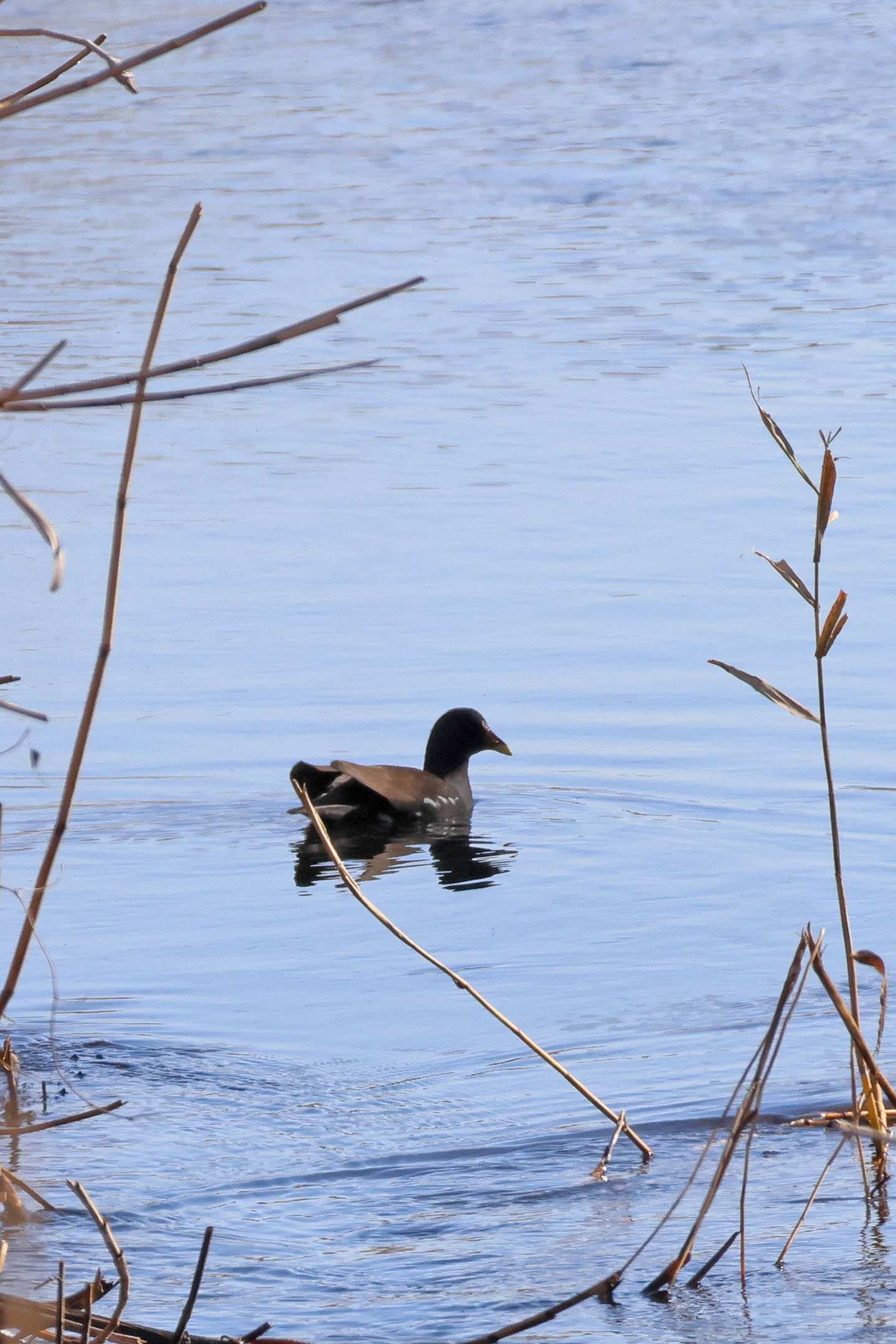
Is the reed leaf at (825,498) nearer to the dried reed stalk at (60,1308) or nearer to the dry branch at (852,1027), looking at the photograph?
the dry branch at (852,1027)

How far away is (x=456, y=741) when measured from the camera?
8250 mm

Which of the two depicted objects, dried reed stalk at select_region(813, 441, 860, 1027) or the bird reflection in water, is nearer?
dried reed stalk at select_region(813, 441, 860, 1027)

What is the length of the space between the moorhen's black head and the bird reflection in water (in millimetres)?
260

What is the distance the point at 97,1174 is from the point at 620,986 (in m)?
1.95

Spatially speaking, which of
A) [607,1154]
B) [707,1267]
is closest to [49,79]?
[707,1267]

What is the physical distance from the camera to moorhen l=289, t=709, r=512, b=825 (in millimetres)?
7887

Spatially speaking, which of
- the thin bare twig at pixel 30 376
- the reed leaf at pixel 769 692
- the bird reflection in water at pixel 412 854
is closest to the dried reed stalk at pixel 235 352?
the thin bare twig at pixel 30 376

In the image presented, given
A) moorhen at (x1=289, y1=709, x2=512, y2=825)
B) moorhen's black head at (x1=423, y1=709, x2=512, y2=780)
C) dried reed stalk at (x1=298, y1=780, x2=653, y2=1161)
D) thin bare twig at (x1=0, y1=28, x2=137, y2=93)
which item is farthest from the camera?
moorhen's black head at (x1=423, y1=709, x2=512, y2=780)

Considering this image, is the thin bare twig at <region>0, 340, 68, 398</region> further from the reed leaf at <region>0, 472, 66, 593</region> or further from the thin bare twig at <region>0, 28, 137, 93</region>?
the thin bare twig at <region>0, 28, 137, 93</region>

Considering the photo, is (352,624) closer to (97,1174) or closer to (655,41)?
(97,1174)

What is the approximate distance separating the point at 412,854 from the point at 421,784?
10.6 inches

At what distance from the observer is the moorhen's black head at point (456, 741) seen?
8.26 metres

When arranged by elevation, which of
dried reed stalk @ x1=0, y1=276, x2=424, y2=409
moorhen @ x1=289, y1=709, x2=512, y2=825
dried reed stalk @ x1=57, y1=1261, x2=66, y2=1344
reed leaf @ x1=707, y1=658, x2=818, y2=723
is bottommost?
moorhen @ x1=289, y1=709, x2=512, y2=825

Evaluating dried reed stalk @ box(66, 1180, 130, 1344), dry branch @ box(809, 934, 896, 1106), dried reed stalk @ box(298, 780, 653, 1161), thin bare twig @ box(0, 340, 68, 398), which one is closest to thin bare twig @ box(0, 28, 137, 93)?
thin bare twig @ box(0, 340, 68, 398)
